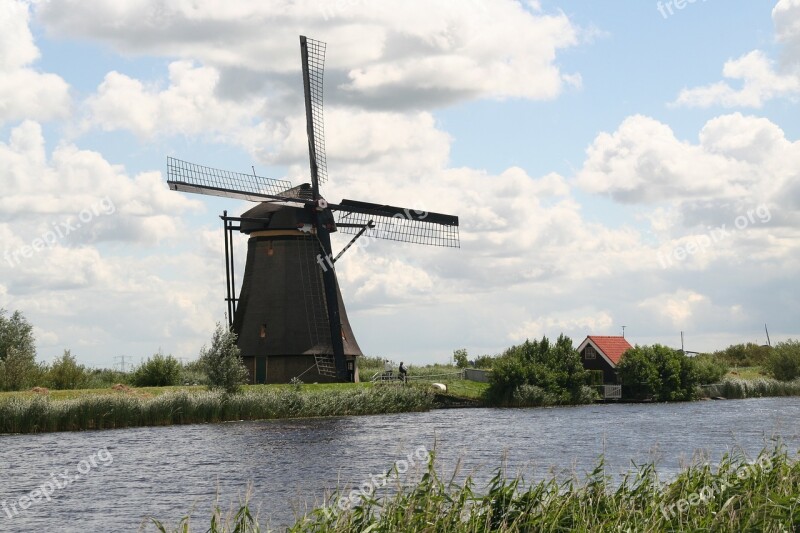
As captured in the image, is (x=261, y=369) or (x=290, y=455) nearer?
(x=290, y=455)

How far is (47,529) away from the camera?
17344 mm

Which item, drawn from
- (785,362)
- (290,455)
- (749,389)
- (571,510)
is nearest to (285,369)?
(290,455)

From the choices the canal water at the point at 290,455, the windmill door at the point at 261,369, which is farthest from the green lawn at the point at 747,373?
the windmill door at the point at 261,369

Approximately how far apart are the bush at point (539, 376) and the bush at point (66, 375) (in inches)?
847

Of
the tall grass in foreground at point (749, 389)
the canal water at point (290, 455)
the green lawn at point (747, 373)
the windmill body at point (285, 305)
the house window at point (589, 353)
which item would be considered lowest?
the canal water at point (290, 455)

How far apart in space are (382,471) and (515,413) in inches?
935

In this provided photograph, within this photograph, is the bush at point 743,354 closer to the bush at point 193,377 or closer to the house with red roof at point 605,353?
the house with red roof at point 605,353

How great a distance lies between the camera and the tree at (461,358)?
73.3 m

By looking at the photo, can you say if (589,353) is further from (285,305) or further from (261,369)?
(261,369)

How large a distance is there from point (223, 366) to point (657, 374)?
2797cm

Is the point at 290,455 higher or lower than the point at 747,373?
lower

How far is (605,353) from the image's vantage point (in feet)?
196

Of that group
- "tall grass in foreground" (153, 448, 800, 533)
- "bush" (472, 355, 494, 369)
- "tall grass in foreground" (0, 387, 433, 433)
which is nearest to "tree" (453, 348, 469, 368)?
"bush" (472, 355, 494, 369)

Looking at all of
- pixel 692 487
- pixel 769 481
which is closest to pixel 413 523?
pixel 692 487
